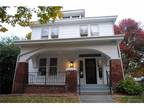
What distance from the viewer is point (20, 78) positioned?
321 inches

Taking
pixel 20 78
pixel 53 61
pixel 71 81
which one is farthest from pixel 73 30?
pixel 20 78

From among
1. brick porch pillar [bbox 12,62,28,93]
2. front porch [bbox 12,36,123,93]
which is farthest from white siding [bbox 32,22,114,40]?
brick porch pillar [bbox 12,62,28,93]

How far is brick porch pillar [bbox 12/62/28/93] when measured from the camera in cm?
794

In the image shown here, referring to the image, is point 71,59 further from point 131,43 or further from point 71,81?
point 131,43

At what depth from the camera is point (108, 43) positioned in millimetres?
7754

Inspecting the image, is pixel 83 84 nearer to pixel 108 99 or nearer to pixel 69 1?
pixel 108 99

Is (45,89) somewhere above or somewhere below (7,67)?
below

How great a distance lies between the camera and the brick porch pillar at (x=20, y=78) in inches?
313

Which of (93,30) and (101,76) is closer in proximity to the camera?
(101,76)

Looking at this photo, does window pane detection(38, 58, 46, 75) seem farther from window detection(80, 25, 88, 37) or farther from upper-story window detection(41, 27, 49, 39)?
window detection(80, 25, 88, 37)

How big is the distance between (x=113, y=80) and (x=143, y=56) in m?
9.00

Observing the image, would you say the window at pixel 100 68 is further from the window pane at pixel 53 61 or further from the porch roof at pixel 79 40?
the window pane at pixel 53 61

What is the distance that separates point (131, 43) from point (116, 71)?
8.60 meters
